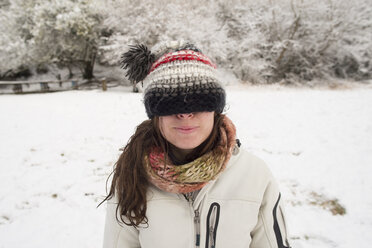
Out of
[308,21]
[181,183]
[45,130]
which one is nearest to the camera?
[181,183]

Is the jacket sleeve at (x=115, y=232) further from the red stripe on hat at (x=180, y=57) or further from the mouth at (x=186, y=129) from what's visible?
the red stripe on hat at (x=180, y=57)

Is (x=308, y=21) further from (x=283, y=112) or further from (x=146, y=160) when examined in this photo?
(x=146, y=160)

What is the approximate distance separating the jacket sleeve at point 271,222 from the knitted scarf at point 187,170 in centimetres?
35

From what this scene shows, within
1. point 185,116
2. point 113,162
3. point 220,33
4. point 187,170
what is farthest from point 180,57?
point 220,33

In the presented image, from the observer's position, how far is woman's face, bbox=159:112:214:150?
1.03m

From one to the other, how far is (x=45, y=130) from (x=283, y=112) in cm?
677

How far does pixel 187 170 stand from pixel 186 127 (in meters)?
0.24

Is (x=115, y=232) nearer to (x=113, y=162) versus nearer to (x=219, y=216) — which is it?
(x=219, y=216)

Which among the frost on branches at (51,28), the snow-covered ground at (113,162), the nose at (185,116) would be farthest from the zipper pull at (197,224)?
the frost on branches at (51,28)

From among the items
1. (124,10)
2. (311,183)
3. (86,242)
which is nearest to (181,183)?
(86,242)

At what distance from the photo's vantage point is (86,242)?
233 centimetres

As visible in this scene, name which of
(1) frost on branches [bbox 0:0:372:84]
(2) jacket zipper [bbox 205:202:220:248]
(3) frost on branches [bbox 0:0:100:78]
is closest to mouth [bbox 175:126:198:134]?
(2) jacket zipper [bbox 205:202:220:248]

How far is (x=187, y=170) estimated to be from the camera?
1.09 meters

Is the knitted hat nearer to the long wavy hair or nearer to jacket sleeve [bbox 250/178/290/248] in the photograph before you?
the long wavy hair
